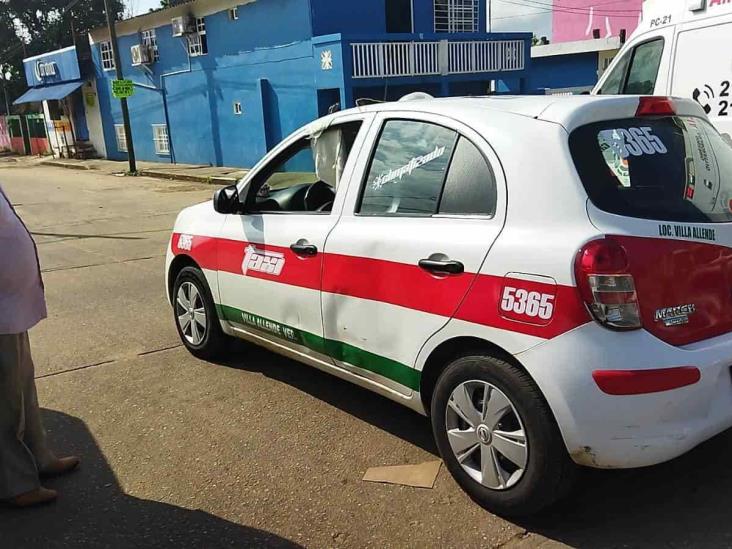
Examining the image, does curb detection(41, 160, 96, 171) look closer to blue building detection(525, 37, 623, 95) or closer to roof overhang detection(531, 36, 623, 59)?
blue building detection(525, 37, 623, 95)

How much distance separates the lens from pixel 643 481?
10.4 feet

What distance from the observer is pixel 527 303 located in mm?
2674

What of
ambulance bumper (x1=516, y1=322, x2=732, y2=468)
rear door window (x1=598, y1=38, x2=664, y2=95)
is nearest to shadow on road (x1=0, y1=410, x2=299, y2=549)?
ambulance bumper (x1=516, y1=322, x2=732, y2=468)

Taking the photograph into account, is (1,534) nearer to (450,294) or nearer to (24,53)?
(450,294)

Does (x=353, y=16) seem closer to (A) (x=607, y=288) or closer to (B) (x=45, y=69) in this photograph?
(A) (x=607, y=288)

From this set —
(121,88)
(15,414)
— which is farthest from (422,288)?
(121,88)

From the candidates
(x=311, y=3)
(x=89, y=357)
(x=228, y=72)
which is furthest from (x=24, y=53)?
(x=89, y=357)

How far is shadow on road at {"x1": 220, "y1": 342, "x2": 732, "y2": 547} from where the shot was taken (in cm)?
278

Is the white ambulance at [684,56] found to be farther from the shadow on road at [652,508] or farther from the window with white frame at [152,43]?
the window with white frame at [152,43]

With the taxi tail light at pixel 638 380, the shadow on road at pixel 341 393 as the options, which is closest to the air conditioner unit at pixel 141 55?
the shadow on road at pixel 341 393

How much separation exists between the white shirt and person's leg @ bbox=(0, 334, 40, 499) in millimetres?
80

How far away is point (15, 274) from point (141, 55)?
23878 mm

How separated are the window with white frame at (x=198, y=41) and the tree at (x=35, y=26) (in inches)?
1070

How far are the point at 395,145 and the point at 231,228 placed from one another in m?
1.40
